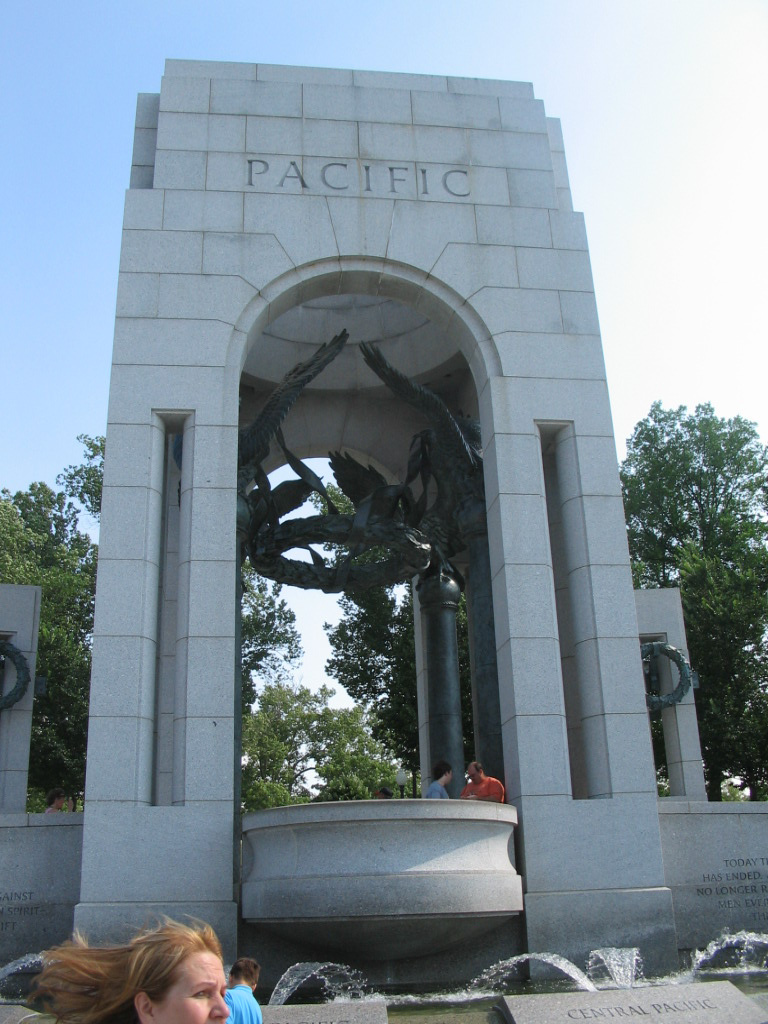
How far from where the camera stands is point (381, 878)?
10039 mm

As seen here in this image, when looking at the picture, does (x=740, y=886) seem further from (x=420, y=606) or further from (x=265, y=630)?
(x=265, y=630)

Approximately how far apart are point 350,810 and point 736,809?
5266 millimetres

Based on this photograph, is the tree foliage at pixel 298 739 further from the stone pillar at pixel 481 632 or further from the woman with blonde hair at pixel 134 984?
the woman with blonde hair at pixel 134 984

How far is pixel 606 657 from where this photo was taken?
1234 cm

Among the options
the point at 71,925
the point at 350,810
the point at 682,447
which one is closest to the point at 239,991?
the point at 350,810

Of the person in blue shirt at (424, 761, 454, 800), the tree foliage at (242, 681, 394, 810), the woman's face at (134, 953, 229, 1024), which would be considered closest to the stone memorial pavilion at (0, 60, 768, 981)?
the person in blue shirt at (424, 761, 454, 800)

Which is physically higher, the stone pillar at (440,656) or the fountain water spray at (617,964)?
the stone pillar at (440,656)

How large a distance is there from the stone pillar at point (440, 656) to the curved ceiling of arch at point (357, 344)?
3.64 m

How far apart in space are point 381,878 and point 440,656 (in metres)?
6.84

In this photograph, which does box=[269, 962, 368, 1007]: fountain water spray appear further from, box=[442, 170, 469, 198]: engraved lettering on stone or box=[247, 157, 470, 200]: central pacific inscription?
box=[442, 170, 469, 198]: engraved lettering on stone

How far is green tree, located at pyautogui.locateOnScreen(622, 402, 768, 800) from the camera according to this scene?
29.4 metres

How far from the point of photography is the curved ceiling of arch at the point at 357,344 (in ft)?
58.5

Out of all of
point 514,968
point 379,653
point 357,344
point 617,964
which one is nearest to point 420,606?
point 357,344

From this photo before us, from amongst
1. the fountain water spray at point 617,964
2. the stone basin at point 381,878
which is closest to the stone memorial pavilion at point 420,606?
the stone basin at point 381,878
